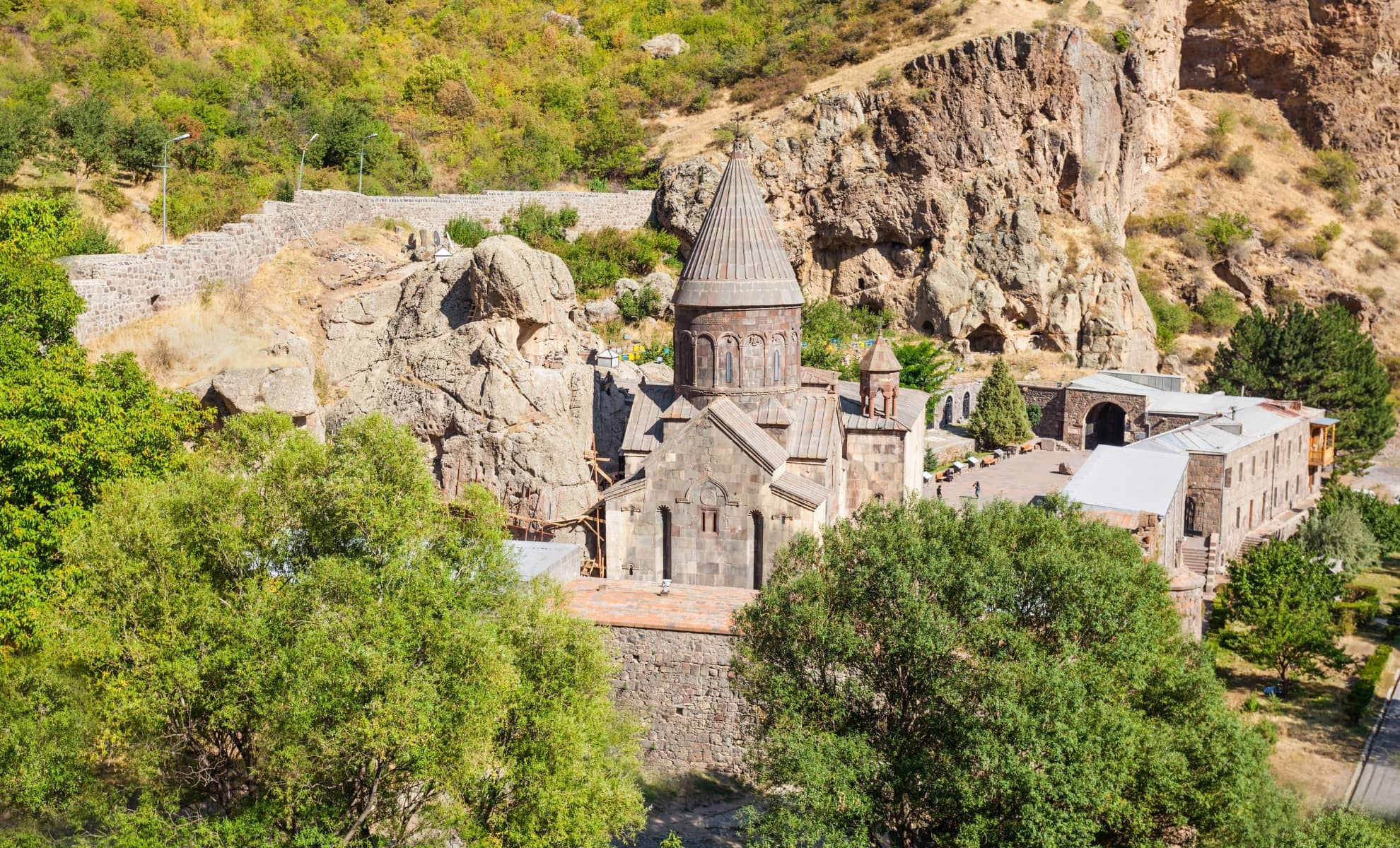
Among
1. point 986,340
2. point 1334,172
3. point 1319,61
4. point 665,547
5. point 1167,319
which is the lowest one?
point 665,547

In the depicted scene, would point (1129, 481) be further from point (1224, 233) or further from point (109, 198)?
point (1224, 233)

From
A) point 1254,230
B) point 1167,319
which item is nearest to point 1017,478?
point 1167,319

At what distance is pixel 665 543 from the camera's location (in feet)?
66.0

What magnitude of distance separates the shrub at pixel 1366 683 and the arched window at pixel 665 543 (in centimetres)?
1196

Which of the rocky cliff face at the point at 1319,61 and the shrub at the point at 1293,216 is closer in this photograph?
the shrub at the point at 1293,216

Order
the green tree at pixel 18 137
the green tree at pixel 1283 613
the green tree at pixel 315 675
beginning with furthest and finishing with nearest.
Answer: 1. the green tree at pixel 18 137
2. the green tree at pixel 1283 613
3. the green tree at pixel 315 675

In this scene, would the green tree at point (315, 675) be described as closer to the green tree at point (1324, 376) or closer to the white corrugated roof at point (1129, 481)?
the white corrugated roof at point (1129, 481)

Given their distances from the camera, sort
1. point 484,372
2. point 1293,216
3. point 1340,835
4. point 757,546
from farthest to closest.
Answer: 1. point 1293,216
2. point 484,372
3. point 757,546
4. point 1340,835

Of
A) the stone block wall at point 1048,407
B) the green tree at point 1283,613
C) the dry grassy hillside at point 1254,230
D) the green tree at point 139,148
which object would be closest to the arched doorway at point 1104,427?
the stone block wall at point 1048,407

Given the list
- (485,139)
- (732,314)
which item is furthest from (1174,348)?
(732,314)

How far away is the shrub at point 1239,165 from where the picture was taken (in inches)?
2110

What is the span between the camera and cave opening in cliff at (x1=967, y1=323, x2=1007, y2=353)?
44281mm

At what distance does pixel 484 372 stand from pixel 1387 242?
45586mm

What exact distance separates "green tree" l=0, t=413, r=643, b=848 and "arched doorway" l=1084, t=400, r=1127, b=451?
30.3 meters
